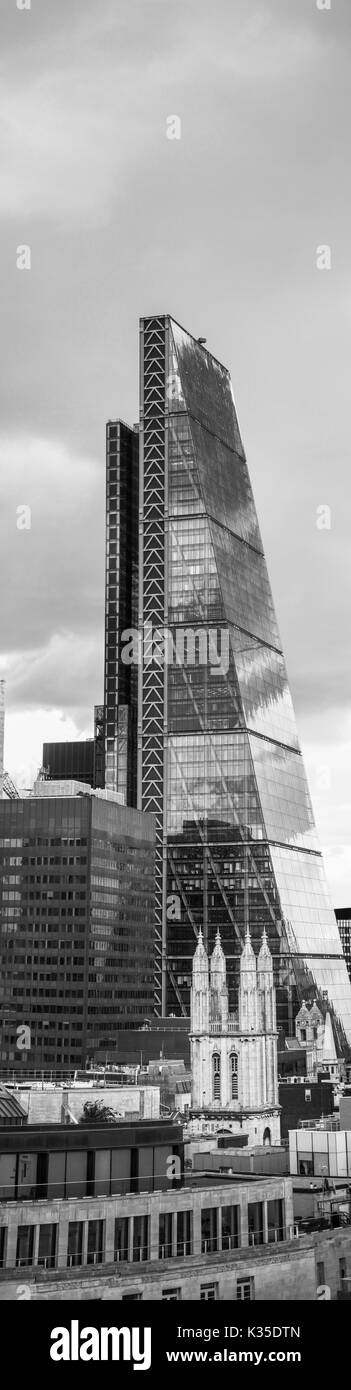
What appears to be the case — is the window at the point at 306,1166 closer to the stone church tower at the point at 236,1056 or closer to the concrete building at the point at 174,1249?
the concrete building at the point at 174,1249

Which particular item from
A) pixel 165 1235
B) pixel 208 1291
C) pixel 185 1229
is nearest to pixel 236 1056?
pixel 185 1229

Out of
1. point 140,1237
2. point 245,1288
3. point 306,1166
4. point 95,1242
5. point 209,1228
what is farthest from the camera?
point 306,1166

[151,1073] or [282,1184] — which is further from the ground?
[151,1073]

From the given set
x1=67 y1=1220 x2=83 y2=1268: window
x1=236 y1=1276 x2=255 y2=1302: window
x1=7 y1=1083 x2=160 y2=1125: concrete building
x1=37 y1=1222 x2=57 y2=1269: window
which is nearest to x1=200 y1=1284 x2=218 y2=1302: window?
x1=236 y1=1276 x2=255 y2=1302: window

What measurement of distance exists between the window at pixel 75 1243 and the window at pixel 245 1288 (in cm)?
554

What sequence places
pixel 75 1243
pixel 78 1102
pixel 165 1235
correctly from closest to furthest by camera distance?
pixel 75 1243 → pixel 165 1235 → pixel 78 1102

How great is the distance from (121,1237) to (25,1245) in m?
4.56

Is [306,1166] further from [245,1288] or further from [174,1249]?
[245,1288]

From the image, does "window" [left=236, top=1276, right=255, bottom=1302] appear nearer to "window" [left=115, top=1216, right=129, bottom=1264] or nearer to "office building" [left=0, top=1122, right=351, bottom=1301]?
"office building" [left=0, top=1122, right=351, bottom=1301]

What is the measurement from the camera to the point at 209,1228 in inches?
2419

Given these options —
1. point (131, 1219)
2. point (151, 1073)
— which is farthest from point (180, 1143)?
point (151, 1073)
